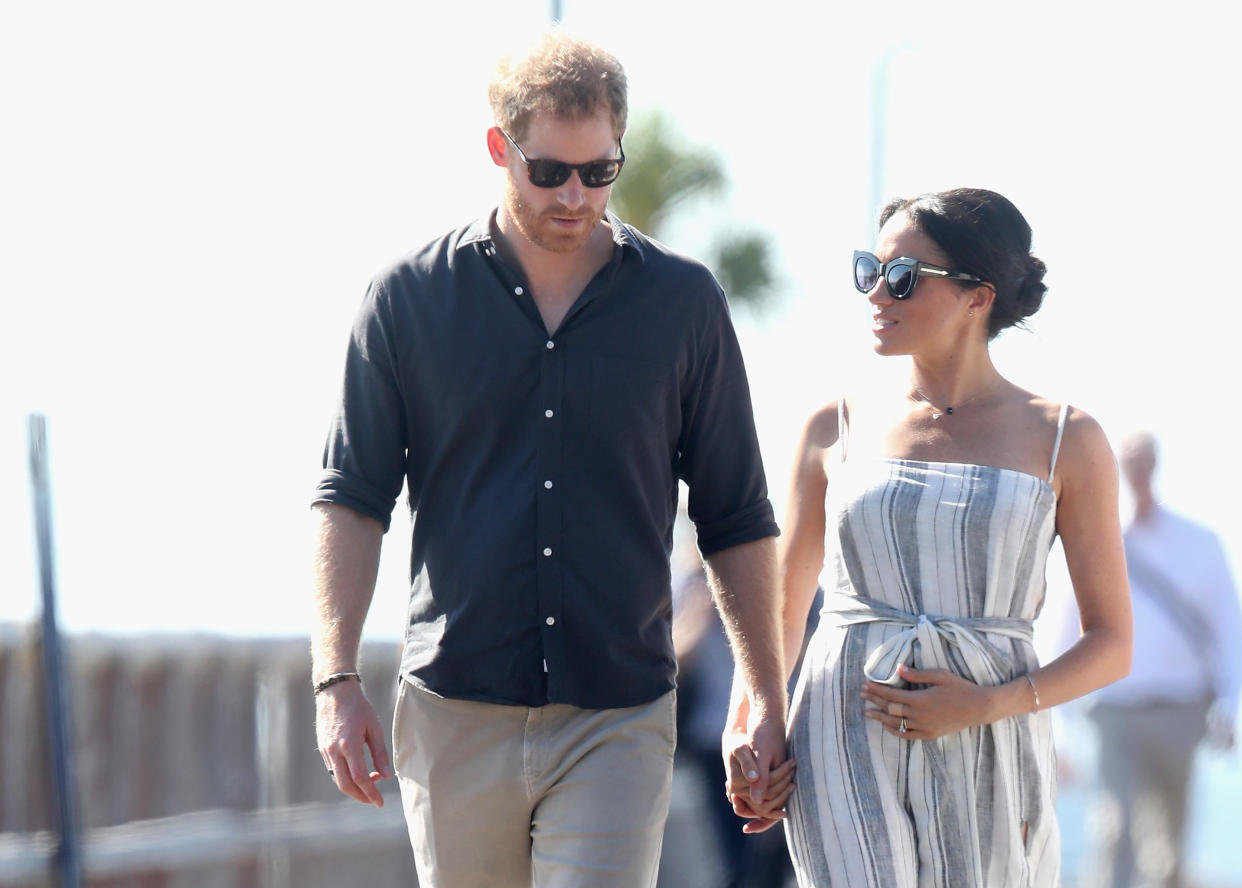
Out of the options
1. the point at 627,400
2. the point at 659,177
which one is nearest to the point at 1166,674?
the point at 627,400

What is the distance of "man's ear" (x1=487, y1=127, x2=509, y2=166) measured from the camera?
3342mm

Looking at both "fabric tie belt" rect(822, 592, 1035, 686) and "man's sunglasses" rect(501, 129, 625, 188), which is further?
"fabric tie belt" rect(822, 592, 1035, 686)

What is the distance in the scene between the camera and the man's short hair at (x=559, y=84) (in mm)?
3262

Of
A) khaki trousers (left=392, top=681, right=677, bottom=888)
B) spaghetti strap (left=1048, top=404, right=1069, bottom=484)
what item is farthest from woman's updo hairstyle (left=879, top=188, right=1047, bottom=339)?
khaki trousers (left=392, top=681, right=677, bottom=888)

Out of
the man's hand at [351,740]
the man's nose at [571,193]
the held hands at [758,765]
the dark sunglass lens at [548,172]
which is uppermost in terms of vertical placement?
the dark sunglass lens at [548,172]

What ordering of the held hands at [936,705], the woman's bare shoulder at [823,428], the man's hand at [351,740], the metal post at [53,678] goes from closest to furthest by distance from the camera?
the man's hand at [351,740]
the held hands at [936,705]
the woman's bare shoulder at [823,428]
the metal post at [53,678]

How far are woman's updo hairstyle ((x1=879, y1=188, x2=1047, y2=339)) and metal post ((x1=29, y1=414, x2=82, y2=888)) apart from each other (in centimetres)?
345

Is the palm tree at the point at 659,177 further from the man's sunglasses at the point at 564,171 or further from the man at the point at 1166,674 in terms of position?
the man's sunglasses at the point at 564,171

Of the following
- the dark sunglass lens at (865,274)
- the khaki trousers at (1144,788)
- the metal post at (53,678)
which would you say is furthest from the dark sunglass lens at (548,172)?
the khaki trousers at (1144,788)

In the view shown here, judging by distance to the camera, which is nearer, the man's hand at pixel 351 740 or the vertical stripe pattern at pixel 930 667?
the man's hand at pixel 351 740

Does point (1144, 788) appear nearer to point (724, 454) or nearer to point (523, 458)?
point (724, 454)

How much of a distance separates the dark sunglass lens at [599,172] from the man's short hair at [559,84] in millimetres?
96

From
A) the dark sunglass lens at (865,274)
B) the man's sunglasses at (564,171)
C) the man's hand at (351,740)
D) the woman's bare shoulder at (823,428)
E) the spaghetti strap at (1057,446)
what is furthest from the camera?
the woman's bare shoulder at (823,428)

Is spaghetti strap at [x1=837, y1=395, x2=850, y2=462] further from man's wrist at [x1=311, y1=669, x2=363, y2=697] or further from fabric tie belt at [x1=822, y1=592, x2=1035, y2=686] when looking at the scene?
man's wrist at [x1=311, y1=669, x2=363, y2=697]
